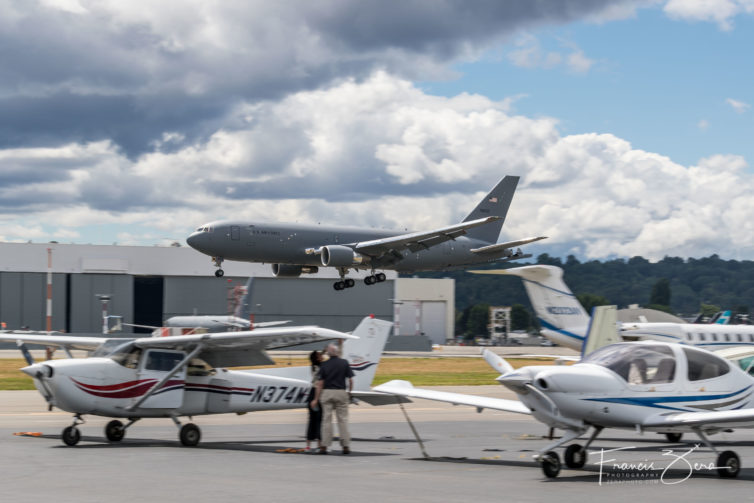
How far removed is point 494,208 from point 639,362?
48531 millimetres

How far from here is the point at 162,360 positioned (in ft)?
48.6

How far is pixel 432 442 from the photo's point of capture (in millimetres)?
15586

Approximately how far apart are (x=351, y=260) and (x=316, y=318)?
118 ft

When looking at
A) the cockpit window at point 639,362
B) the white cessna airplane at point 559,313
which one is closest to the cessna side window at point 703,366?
the cockpit window at point 639,362

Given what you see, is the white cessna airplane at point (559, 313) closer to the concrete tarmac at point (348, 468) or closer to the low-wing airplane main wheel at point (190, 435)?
the concrete tarmac at point (348, 468)

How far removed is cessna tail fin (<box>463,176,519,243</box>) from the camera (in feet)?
188

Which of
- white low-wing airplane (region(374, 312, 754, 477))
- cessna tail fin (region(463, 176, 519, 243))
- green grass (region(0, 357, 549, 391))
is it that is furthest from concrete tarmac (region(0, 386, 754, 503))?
cessna tail fin (region(463, 176, 519, 243))

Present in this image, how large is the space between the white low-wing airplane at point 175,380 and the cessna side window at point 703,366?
4.85m

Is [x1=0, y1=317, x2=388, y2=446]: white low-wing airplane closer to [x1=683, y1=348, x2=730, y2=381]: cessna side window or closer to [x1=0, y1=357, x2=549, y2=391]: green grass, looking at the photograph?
[x1=683, y1=348, x2=730, y2=381]: cessna side window

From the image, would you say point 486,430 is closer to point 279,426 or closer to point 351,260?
point 279,426

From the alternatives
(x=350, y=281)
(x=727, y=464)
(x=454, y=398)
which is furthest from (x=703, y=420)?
(x=350, y=281)

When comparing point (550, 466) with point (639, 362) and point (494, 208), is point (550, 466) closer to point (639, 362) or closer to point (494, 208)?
point (639, 362)

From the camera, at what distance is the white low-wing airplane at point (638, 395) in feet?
34.8

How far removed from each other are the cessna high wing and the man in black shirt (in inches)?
1276
